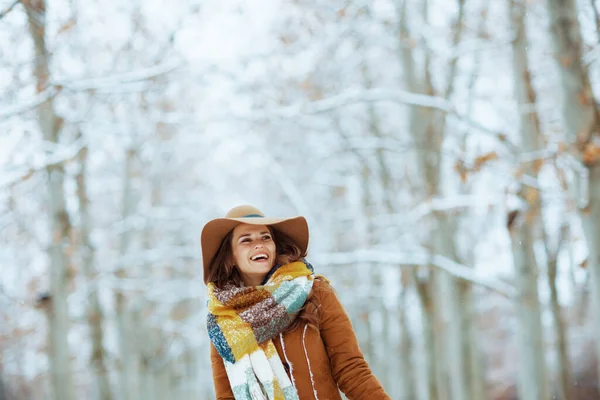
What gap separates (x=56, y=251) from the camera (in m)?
9.33

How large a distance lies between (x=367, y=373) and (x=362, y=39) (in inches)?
389

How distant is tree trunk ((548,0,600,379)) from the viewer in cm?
491

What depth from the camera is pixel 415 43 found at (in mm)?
9000

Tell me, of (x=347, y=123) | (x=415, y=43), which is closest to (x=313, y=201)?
(x=347, y=123)

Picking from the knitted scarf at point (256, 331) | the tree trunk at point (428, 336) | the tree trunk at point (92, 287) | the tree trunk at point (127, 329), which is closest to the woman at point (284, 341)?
the knitted scarf at point (256, 331)

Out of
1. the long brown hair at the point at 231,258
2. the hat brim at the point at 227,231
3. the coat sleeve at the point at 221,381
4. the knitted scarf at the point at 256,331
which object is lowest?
the coat sleeve at the point at 221,381

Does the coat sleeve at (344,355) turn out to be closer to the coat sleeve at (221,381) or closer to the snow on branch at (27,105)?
the coat sleeve at (221,381)

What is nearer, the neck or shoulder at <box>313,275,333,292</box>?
shoulder at <box>313,275,333,292</box>

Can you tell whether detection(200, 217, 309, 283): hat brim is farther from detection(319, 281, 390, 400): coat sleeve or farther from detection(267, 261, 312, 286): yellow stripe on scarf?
detection(319, 281, 390, 400): coat sleeve

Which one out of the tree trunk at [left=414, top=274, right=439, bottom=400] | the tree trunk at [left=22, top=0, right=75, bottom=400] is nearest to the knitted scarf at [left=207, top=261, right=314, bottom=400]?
the tree trunk at [left=22, top=0, right=75, bottom=400]

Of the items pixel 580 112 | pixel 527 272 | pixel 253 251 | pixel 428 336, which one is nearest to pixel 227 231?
pixel 253 251

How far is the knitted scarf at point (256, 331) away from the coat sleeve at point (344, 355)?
116 millimetres

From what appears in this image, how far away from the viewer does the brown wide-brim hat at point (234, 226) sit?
265 cm

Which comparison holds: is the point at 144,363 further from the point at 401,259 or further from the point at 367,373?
the point at 367,373
